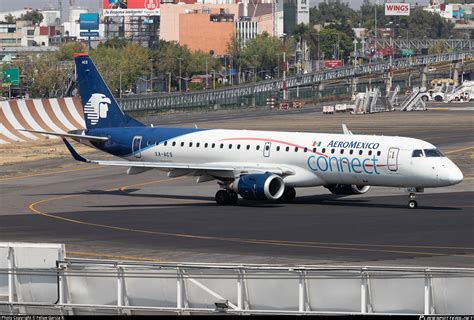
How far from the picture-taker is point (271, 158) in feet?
214

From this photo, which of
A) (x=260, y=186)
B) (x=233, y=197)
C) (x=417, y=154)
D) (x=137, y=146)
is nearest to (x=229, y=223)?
(x=260, y=186)

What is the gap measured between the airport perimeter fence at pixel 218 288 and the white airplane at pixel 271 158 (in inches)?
1371

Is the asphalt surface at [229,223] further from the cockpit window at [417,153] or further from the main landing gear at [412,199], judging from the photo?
the cockpit window at [417,153]

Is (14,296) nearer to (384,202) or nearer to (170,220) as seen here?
(170,220)

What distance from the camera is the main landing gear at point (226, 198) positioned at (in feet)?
213

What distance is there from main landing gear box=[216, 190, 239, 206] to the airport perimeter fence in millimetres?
37649

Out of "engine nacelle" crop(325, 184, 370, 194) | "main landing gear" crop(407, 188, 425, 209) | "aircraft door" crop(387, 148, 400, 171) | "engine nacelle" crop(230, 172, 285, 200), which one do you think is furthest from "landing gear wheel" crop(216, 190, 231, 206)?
"main landing gear" crop(407, 188, 425, 209)

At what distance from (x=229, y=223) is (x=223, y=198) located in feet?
27.0

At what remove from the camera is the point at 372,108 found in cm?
17862

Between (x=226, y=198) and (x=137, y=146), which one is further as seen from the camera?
(x=137, y=146)

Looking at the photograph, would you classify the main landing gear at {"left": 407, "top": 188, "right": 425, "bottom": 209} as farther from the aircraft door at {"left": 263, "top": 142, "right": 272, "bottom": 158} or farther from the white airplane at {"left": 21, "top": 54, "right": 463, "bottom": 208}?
the aircraft door at {"left": 263, "top": 142, "right": 272, "bottom": 158}

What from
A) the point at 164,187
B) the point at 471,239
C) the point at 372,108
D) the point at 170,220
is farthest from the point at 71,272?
the point at 372,108

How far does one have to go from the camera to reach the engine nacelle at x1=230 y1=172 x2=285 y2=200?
62812 millimetres

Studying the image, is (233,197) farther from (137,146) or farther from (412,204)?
(412,204)
